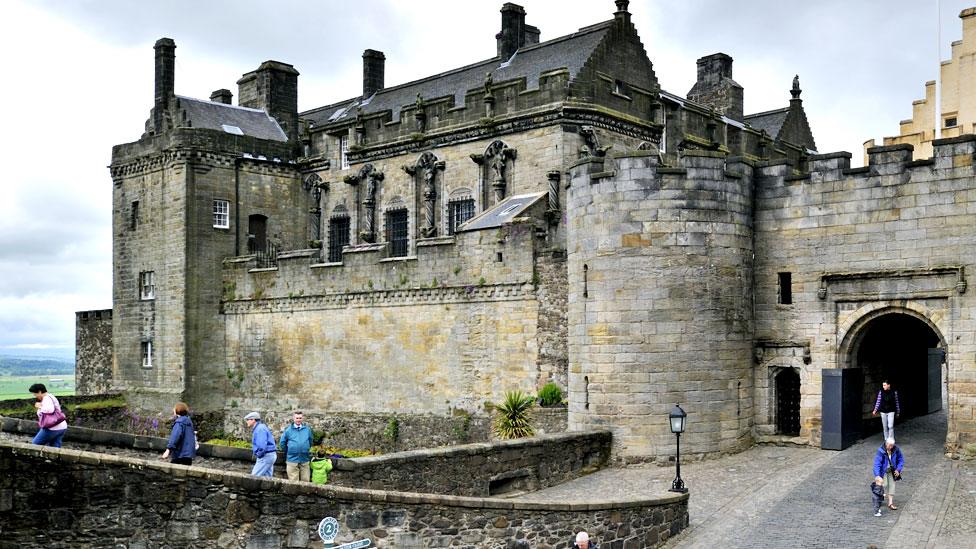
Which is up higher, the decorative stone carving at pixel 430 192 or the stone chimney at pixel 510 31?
the stone chimney at pixel 510 31

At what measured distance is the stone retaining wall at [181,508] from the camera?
13.9 metres

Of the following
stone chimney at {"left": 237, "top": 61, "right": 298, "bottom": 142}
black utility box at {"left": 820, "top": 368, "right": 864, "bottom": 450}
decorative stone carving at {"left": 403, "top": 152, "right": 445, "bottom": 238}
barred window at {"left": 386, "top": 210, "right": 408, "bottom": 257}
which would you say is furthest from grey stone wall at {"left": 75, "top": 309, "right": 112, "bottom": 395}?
black utility box at {"left": 820, "top": 368, "right": 864, "bottom": 450}

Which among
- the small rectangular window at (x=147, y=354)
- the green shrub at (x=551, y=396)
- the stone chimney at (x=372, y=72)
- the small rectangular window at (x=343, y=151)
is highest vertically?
the stone chimney at (x=372, y=72)

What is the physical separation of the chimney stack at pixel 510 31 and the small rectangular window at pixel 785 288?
1715 cm

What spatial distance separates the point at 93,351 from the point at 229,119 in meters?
11.6

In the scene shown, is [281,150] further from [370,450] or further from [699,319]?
[699,319]

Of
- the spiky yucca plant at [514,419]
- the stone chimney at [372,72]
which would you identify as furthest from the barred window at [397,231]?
the spiky yucca plant at [514,419]

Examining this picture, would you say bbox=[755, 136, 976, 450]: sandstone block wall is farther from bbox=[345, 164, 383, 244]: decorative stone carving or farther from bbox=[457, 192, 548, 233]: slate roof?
bbox=[345, 164, 383, 244]: decorative stone carving

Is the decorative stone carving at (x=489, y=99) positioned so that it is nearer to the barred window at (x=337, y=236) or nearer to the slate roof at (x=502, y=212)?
the slate roof at (x=502, y=212)

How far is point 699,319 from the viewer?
23500 mm

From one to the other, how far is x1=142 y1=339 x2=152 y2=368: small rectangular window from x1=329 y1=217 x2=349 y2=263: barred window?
24.1 ft

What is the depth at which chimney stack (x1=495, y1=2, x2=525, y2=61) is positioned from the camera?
1524 inches

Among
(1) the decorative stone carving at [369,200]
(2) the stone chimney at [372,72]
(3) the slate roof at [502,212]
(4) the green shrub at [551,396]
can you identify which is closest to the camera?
(4) the green shrub at [551,396]

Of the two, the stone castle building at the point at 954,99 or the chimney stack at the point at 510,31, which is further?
the stone castle building at the point at 954,99
